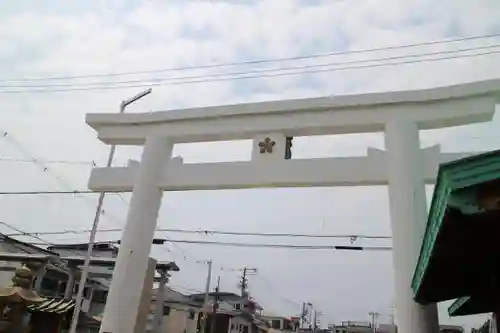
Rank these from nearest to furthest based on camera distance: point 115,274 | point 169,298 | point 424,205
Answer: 1. point 424,205
2. point 115,274
3. point 169,298

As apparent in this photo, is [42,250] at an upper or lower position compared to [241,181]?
upper

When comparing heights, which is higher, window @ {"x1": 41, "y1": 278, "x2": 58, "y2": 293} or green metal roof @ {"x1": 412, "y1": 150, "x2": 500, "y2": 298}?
window @ {"x1": 41, "y1": 278, "x2": 58, "y2": 293}

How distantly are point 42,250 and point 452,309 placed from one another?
71.3 feet

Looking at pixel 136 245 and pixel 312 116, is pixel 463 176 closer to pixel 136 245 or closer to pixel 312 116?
pixel 312 116

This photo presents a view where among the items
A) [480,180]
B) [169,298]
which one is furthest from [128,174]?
[169,298]

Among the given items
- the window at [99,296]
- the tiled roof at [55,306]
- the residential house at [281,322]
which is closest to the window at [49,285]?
the window at [99,296]

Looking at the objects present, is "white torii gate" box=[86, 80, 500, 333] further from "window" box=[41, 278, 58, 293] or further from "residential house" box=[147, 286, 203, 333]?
"residential house" box=[147, 286, 203, 333]

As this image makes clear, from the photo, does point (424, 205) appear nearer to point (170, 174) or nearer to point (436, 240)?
point (436, 240)

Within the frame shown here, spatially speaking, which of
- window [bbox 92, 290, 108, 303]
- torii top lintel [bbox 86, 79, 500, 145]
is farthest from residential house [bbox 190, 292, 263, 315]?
torii top lintel [bbox 86, 79, 500, 145]

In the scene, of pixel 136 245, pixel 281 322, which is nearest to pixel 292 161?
pixel 136 245

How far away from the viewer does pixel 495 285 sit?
534 centimetres

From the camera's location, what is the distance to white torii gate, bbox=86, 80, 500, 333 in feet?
20.1

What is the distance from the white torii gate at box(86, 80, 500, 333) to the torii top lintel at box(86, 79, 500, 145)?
15mm

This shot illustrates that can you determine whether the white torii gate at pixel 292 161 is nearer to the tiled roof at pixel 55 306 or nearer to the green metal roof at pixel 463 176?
the green metal roof at pixel 463 176
